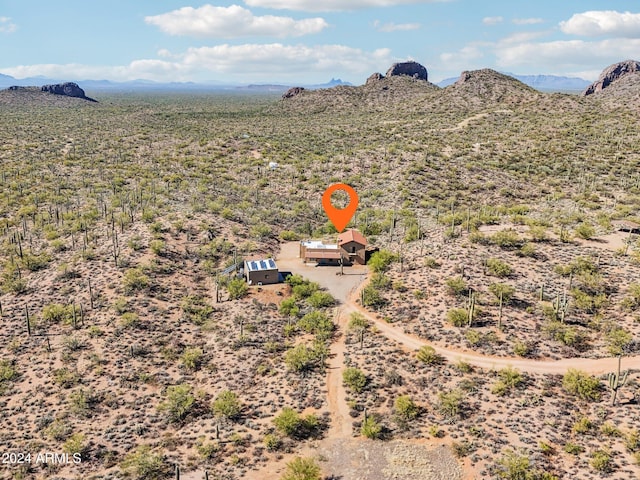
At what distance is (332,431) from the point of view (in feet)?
79.7

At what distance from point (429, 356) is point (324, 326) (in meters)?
7.87

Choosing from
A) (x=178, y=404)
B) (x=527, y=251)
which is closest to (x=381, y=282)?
(x=527, y=251)

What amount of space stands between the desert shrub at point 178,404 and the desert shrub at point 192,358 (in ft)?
8.36

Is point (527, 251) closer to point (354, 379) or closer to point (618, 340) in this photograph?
point (618, 340)

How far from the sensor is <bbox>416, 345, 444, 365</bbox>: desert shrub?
2889 cm

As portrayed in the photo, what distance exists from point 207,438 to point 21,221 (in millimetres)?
38850

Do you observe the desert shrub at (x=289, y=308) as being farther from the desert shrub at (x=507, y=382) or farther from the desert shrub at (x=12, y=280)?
the desert shrub at (x=12, y=280)

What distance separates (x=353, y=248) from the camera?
145 feet

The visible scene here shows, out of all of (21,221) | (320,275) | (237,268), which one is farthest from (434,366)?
(21,221)

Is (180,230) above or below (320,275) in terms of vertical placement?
above

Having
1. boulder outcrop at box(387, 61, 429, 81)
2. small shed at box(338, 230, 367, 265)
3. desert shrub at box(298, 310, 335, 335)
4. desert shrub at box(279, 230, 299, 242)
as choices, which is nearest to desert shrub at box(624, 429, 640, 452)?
desert shrub at box(298, 310, 335, 335)

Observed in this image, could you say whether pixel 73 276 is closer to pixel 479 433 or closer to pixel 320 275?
pixel 320 275

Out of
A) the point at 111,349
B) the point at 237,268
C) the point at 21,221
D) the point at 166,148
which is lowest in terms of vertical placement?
the point at 111,349

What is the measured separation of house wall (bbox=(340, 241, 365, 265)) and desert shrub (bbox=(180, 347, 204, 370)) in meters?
17.7
